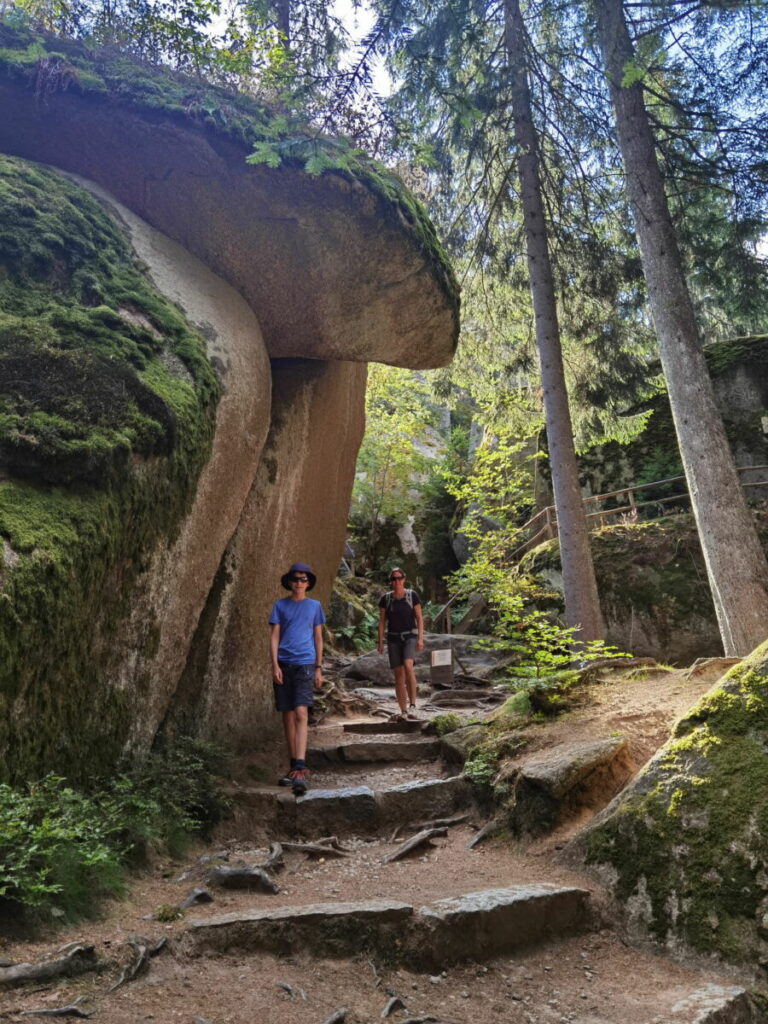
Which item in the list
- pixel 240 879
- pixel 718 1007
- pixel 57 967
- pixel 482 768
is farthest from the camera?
pixel 482 768

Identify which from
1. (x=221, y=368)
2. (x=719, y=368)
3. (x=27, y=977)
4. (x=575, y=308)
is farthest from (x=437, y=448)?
(x=27, y=977)

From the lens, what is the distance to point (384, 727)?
781 cm

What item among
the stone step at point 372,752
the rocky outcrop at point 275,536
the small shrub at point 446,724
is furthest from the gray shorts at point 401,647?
the stone step at point 372,752

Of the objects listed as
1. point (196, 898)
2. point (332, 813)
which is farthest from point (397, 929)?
point (332, 813)

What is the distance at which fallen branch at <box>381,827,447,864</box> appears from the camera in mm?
4614

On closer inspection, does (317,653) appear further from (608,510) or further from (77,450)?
(608,510)

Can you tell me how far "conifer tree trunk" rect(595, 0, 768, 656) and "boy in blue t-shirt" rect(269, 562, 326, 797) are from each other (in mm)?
4158

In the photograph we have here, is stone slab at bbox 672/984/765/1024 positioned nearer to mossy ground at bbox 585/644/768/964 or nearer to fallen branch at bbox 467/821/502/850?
mossy ground at bbox 585/644/768/964

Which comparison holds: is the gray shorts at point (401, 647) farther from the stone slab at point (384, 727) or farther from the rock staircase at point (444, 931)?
the rock staircase at point (444, 931)

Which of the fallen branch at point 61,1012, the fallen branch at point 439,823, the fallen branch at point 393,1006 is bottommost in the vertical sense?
the fallen branch at point 439,823

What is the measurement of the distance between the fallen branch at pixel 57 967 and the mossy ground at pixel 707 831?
8.48ft

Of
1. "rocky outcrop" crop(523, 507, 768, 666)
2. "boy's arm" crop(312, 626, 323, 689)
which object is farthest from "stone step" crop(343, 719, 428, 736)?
"rocky outcrop" crop(523, 507, 768, 666)

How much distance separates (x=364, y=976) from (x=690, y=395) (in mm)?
6461

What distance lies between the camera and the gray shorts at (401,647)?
8.27 metres
